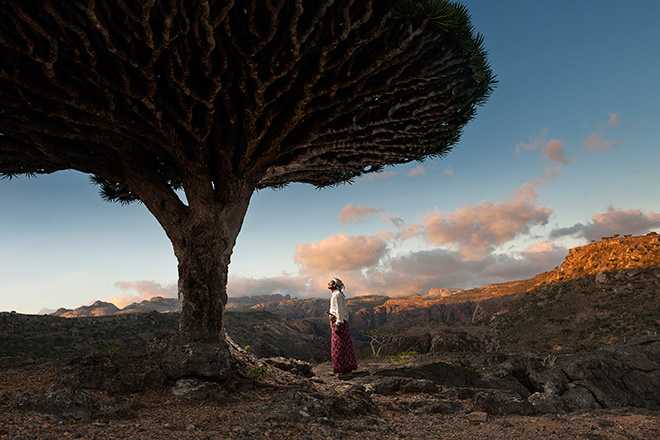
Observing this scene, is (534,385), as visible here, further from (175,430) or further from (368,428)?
(175,430)

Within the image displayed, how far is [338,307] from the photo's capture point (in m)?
8.41

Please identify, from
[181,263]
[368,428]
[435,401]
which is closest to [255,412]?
[368,428]

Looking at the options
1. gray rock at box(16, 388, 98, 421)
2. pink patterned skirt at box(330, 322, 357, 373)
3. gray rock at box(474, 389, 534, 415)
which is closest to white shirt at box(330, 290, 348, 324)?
pink patterned skirt at box(330, 322, 357, 373)

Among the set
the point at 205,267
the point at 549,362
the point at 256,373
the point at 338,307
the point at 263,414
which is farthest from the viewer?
the point at 338,307

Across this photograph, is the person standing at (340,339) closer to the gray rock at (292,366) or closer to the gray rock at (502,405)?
the gray rock at (292,366)

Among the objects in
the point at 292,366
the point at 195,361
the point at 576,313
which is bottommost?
the point at 576,313

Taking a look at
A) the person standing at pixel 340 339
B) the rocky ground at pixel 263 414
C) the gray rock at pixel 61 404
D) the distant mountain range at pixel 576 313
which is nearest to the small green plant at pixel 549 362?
the rocky ground at pixel 263 414

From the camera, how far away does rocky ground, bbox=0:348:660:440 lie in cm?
343

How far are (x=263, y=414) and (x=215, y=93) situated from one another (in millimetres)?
4541

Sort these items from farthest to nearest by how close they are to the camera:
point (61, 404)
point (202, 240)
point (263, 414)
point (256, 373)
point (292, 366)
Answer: point (292, 366)
point (202, 240)
point (256, 373)
point (263, 414)
point (61, 404)

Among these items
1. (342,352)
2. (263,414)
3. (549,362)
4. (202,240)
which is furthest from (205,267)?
(549,362)

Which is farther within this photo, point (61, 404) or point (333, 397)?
point (333, 397)

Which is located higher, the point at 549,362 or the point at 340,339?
the point at 340,339

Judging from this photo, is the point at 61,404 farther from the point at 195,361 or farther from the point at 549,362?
A: the point at 549,362
